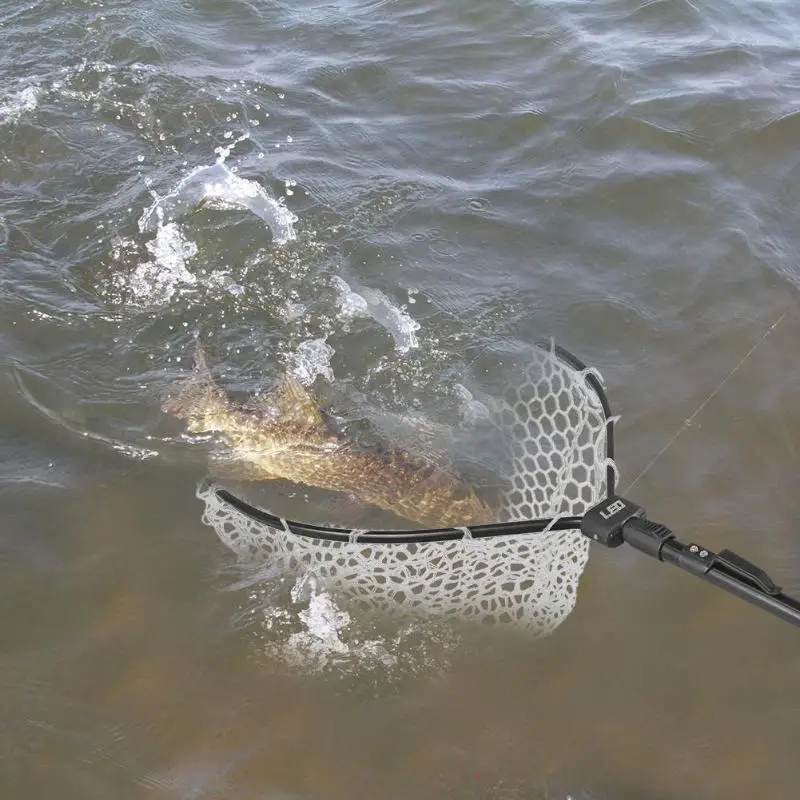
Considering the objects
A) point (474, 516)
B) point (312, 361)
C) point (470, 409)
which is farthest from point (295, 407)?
point (474, 516)

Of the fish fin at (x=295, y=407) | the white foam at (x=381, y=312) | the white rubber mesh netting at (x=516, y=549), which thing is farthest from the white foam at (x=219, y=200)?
the white rubber mesh netting at (x=516, y=549)

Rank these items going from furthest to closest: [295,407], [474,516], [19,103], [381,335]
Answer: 1. [19,103]
2. [381,335]
3. [295,407]
4. [474,516]

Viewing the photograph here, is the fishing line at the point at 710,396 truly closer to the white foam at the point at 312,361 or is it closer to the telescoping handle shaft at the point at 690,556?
the white foam at the point at 312,361

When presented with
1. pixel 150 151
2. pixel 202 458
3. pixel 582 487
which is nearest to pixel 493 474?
pixel 582 487

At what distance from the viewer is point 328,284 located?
6.20m

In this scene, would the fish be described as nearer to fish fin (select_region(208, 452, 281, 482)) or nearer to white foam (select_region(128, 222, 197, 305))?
fish fin (select_region(208, 452, 281, 482))

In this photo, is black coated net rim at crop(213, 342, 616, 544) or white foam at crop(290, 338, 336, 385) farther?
white foam at crop(290, 338, 336, 385)

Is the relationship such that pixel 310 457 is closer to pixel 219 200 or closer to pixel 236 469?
pixel 236 469

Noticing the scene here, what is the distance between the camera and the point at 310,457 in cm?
512

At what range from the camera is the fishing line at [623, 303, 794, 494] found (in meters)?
5.12

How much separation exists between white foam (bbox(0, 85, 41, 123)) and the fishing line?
19.3 ft

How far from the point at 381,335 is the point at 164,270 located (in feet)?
5.30

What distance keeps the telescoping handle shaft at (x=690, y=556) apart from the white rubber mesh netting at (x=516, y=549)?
0.31 m

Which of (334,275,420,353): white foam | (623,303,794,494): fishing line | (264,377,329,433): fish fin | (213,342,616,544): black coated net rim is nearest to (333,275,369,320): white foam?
(334,275,420,353): white foam
